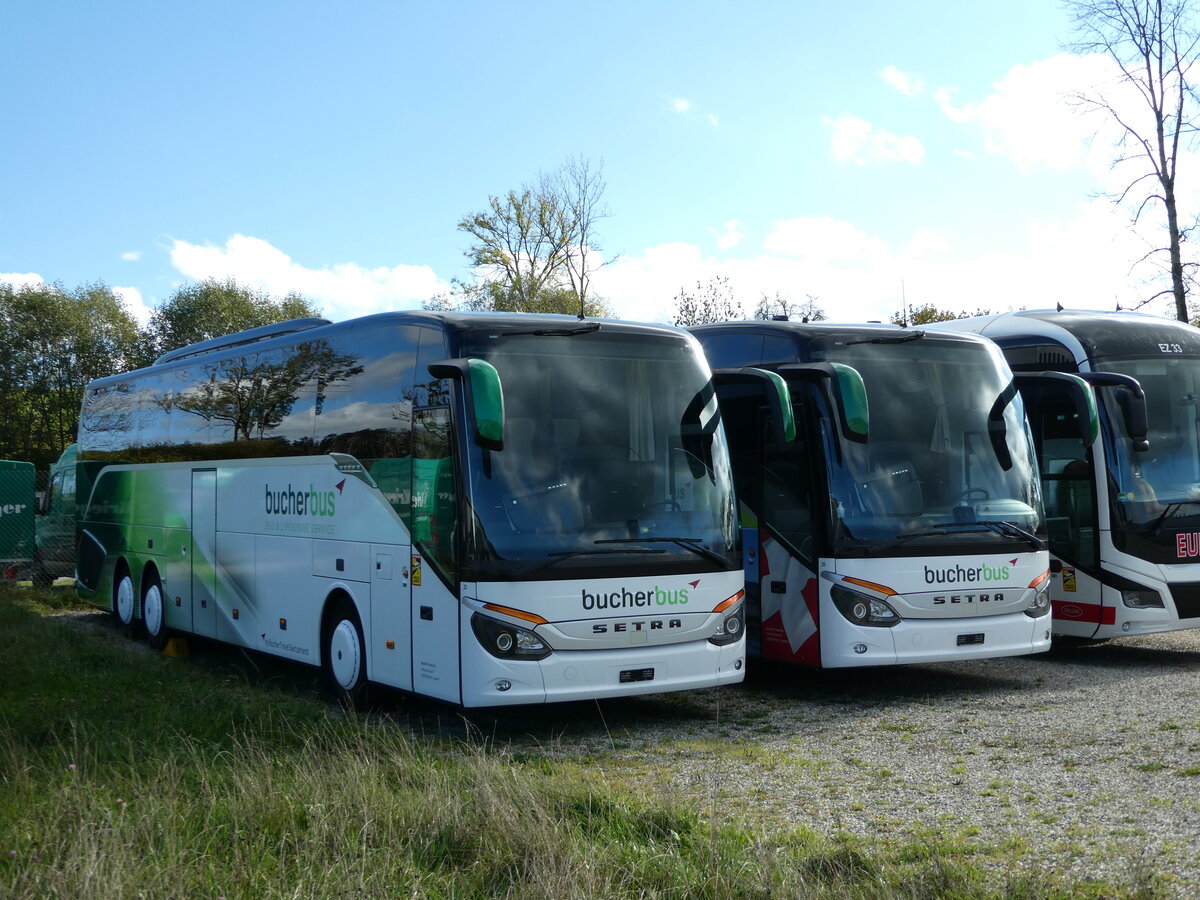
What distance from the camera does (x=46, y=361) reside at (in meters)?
56.8

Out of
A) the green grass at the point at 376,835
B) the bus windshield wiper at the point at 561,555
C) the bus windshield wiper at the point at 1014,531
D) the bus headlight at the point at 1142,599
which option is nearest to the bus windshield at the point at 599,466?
the bus windshield wiper at the point at 561,555

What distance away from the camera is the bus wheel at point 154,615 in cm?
1545

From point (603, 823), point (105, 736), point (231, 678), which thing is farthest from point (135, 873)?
point (231, 678)

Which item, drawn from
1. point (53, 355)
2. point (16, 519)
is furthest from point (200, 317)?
point (16, 519)

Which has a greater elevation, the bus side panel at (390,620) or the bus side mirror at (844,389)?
the bus side mirror at (844,389)

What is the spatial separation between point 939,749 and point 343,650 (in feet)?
16.2

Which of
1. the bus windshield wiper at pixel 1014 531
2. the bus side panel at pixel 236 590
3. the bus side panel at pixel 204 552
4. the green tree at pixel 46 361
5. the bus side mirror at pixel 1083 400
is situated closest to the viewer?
the bus windshield wiper at pixel 1014 531

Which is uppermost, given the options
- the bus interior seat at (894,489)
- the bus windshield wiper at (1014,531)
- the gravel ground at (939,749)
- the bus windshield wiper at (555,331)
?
the bus windshield wiper at (555,331)

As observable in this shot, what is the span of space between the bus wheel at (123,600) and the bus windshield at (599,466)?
9.28m

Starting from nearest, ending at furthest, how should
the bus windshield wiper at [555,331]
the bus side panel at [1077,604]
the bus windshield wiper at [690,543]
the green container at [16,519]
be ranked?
the bus windshield wiper at [690,543]
the bus windshield wiper at [555,331]
the bus side panel at [1077,604]
the green container at [16,519]

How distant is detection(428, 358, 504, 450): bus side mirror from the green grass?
6.71 ft

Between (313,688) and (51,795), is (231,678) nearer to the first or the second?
(313,688)

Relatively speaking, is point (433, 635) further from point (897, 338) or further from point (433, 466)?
point (897, 338)

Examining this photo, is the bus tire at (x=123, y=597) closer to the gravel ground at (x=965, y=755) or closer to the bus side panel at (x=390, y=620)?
the bus side panel at (x=390, y=620)
